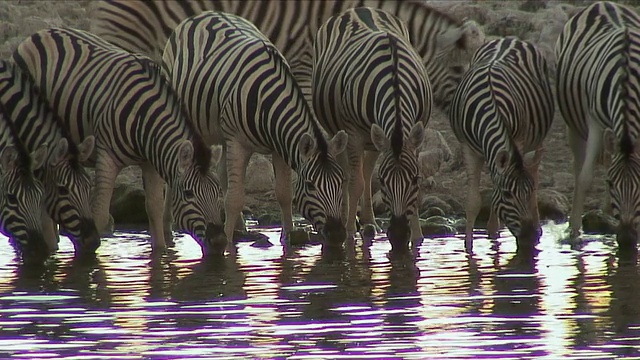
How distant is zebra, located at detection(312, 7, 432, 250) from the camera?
12.5m

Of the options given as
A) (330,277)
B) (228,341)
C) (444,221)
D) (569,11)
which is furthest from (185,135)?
(569,11)

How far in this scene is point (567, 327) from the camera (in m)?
8.75

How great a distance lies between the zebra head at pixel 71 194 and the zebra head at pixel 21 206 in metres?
0.33

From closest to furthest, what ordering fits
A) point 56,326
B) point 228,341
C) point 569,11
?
point 228,341 < point 56,326 < point 569,11

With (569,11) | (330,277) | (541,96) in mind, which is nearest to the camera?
(330,277)

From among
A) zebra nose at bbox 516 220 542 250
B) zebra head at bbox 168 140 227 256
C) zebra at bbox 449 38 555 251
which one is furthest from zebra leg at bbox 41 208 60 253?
zebra nose at bbox 516 220 542 250

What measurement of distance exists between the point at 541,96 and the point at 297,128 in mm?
2363

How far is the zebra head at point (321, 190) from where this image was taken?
1242 centimetres

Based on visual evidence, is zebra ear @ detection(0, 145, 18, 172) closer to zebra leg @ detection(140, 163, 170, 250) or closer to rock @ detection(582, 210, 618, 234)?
zebra leg @ detection(140, 163, 170, 250)

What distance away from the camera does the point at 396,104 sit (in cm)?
1291

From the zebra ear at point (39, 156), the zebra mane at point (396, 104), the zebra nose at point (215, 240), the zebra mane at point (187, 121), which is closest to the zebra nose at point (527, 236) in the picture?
the zebra mane at point (396, 104)

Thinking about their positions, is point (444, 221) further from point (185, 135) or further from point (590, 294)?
point (590, 294)

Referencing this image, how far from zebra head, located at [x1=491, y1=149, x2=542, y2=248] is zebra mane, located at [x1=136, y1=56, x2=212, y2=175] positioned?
7.26ft

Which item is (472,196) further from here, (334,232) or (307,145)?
(307,145)
